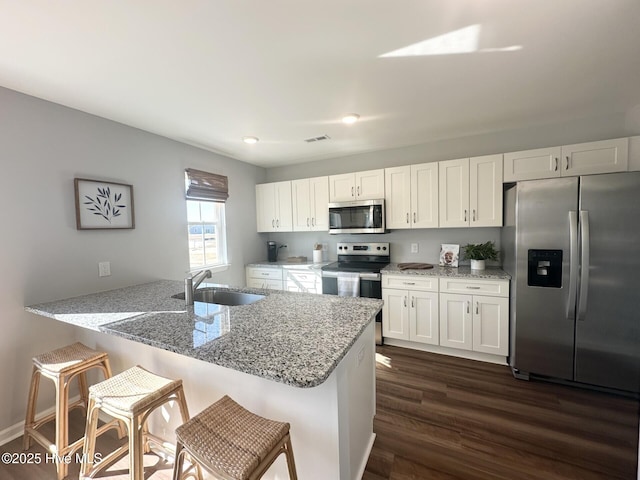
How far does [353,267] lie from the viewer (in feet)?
11.0

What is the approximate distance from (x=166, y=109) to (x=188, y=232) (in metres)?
1.39

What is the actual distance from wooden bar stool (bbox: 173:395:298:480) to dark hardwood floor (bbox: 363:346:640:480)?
82cm

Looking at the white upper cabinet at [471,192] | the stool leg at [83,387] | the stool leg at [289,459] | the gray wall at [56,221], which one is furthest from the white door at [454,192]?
the stool leg at [83,387]

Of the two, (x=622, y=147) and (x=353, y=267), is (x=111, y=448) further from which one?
(x=622, y=147)

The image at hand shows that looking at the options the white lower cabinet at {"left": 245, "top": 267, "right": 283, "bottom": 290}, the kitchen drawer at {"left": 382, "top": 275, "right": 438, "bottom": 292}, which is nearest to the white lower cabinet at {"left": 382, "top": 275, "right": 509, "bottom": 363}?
the kitchen drawer at {"left": 382, "top": 275, "right": 438, "bottom": 292}

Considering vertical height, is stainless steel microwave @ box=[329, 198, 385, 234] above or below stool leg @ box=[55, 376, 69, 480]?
above

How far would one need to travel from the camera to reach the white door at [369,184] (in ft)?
10.8

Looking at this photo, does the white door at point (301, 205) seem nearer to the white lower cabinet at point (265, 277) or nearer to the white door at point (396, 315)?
the white lower cabinet at point (265, 277)

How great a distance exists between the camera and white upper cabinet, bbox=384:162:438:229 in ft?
9.98

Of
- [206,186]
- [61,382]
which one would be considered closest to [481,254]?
[206,186]

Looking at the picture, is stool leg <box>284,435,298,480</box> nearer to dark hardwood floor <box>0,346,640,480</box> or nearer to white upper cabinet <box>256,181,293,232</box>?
dark hardwood floor <box>0,346,640,480</box>

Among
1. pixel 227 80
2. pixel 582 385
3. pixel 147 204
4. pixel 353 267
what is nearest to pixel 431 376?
pixel 582 385

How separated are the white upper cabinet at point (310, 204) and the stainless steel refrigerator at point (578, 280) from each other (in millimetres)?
2136

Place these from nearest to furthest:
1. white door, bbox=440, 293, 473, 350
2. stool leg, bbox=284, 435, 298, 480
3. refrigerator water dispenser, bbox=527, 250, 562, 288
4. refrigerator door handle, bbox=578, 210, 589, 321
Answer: stool leg, bbox=284, 435, 298, 480 → refrigerator door handle, bbox=578, 210, 589, 321 → refrigerator water dispenser, bbox=527, 250, 562, 288 → white door, bbox=440, 293, 473, 350
